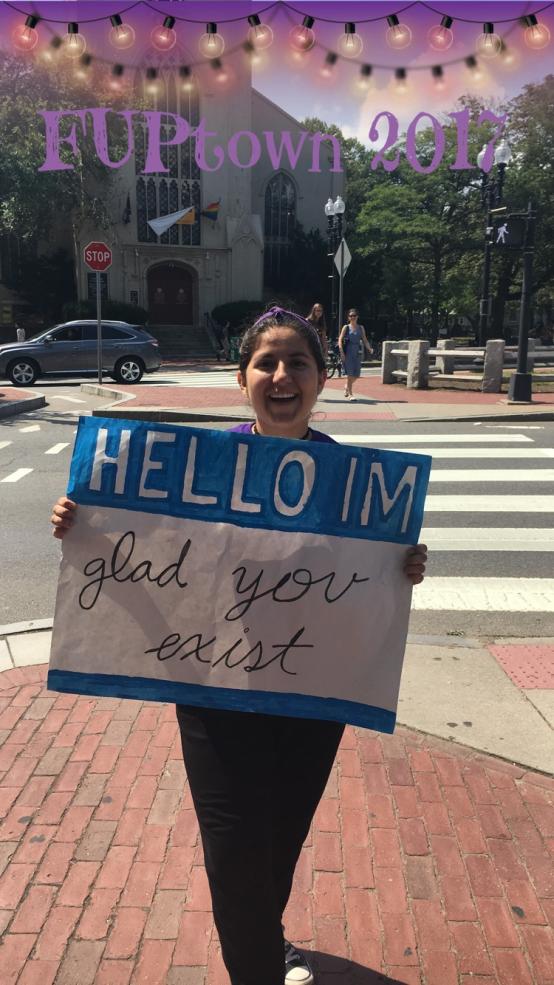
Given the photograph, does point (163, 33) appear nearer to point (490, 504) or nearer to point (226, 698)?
point (490, 504)

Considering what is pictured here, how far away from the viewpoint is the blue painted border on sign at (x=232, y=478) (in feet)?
6.46

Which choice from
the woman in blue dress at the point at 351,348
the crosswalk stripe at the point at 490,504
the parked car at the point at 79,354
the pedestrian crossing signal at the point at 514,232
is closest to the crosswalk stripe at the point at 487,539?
the crosswalk stripe at the point at 490,504

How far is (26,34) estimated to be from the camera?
424 inches

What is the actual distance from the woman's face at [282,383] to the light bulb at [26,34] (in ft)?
35.9

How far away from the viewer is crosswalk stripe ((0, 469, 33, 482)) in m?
8.71

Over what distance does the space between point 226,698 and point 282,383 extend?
2.83 ft

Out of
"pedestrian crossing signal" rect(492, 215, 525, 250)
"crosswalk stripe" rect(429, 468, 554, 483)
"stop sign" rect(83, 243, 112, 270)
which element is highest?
"pedestrian crossing signal" rect(492, 215, 525, 250)

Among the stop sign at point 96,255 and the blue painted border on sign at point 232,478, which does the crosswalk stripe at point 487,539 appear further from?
the stop sign at point 96,255

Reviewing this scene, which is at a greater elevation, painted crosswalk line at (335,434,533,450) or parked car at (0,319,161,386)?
parked car at (0,319,161,386)

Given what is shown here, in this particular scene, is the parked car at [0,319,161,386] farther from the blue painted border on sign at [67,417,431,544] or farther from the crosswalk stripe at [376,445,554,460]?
the blue painted border on sign at [67,417,431,544]

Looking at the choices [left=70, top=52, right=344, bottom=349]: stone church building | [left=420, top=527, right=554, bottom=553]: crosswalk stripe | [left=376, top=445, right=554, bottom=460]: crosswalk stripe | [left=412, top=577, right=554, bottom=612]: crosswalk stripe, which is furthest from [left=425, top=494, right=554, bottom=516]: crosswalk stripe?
[left=70, top=52, right=344, bottom=349]: stone church building

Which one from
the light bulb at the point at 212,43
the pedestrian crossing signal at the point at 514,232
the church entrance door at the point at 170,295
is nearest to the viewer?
the light bulb at the point at 212,43

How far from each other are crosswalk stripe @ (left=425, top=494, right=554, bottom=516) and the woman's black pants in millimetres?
5668

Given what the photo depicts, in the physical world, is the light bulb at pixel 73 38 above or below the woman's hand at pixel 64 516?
above
